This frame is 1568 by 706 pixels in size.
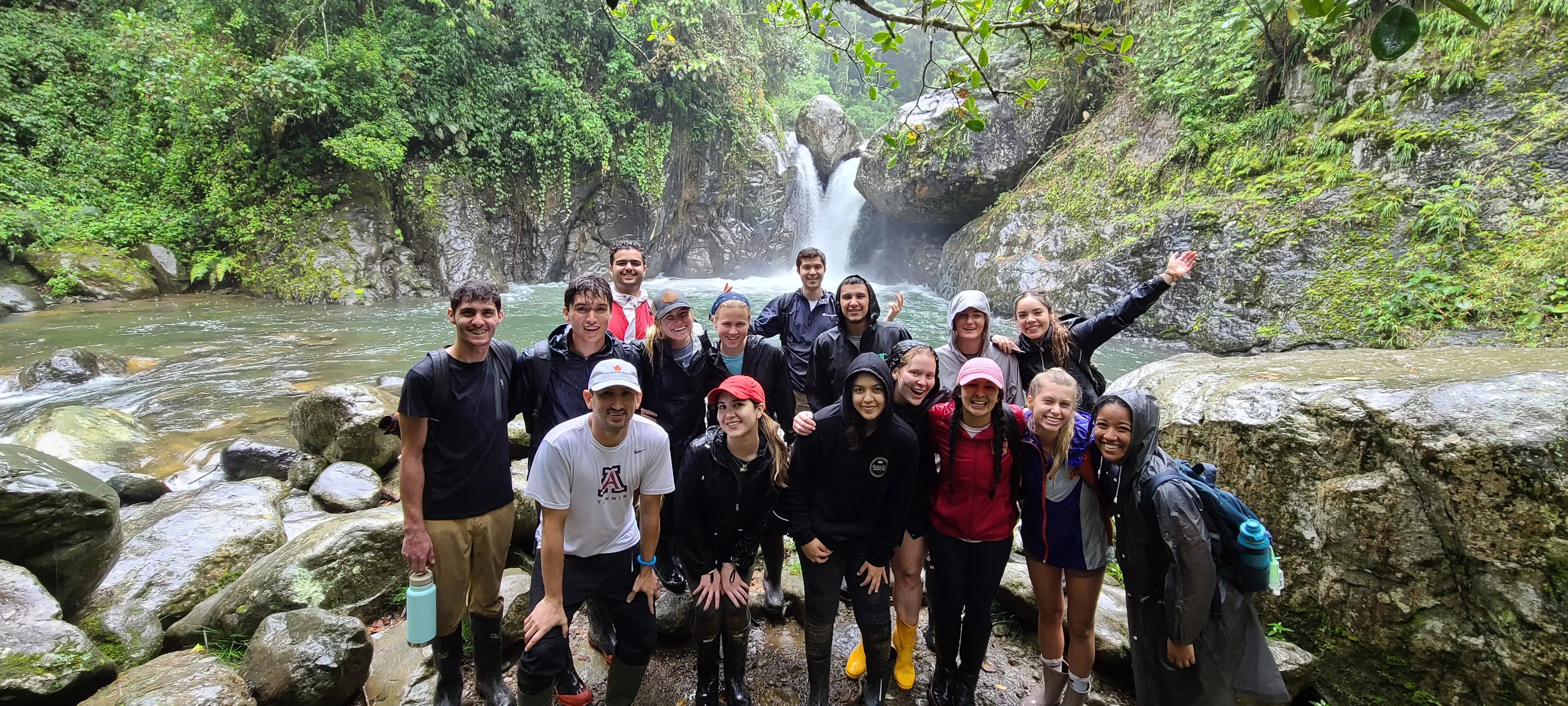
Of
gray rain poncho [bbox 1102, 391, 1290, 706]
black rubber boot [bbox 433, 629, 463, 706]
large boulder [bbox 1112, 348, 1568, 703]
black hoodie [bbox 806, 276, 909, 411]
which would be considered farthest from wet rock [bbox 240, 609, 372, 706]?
large boulder [bbox 1112, 348, 1568, 703]

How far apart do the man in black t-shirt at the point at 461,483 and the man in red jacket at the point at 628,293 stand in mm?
1160

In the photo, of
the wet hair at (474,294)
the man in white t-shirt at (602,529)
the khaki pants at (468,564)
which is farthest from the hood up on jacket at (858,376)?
the khaki pants at (468,564)

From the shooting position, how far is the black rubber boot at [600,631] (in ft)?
12.1

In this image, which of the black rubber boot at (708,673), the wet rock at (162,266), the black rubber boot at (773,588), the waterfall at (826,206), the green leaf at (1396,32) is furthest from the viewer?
the waterfall at (826,206)

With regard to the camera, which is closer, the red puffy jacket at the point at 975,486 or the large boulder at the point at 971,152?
the red puffy jacket at the point at 975,486

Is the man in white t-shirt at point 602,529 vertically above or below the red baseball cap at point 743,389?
below

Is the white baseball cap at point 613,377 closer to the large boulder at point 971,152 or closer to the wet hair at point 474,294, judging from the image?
the wet hair at point 474,294

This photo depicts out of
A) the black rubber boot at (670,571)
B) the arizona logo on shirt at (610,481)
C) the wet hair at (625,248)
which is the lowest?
the black rubber boot at (670,571)

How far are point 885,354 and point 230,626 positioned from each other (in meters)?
4.00

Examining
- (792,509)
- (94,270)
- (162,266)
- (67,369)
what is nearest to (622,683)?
(792,509)

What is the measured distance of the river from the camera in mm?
7488

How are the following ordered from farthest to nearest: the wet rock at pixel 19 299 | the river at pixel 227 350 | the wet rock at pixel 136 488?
the wet rock at pixel 19 299 → the river at pixel 227 350 → the wet rock at pixel 136 488

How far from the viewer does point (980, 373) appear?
2961 mm

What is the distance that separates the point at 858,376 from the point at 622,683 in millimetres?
1835
